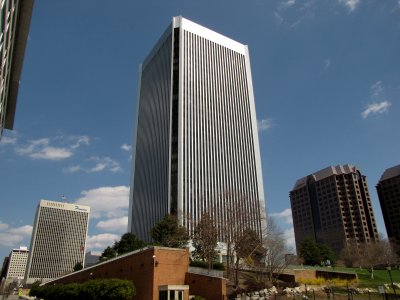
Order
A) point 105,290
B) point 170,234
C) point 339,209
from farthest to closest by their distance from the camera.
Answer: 1. point 339,209
2. point 170,234
3. point 105,290

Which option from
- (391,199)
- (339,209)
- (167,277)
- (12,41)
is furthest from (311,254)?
(391,199)

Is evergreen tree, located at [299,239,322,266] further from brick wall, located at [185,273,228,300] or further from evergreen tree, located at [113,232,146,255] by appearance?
brick wall, located at [185,273,228,300]

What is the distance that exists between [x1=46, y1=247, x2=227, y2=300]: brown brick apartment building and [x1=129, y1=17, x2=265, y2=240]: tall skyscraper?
176ft

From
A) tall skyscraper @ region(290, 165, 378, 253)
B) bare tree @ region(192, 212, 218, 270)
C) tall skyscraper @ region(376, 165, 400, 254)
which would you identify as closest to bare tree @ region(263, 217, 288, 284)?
bare tree @ region(192, 212, 218, 270)

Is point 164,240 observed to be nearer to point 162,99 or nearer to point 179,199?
point 179,199

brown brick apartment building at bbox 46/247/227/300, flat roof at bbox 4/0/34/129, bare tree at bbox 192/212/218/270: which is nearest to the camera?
flat roof at bbox 4/0/34/129

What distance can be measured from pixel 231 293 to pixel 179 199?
60885mm

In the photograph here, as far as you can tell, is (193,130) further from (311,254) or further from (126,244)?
(126,244)

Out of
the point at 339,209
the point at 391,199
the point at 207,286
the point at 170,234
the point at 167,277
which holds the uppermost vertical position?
the point at 391,199

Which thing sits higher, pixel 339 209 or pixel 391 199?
pixel 391 199

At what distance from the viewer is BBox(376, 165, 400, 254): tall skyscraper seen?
181950 mm

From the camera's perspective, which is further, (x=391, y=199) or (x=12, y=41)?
(x=391, y=199)

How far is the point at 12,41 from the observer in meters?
31.7

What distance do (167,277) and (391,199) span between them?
583 feet
